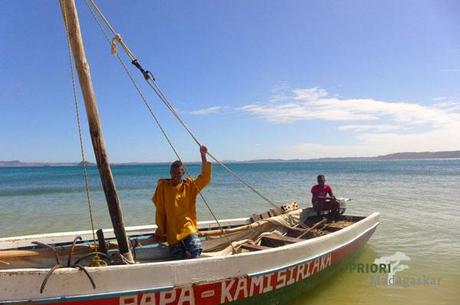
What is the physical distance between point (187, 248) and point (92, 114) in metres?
2.30

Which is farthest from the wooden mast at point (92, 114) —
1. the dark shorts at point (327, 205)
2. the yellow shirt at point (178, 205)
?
the dark shorts at point (327, 205)

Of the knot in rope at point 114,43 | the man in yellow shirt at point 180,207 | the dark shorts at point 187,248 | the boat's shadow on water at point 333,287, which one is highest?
the knot in rope at point 114,43

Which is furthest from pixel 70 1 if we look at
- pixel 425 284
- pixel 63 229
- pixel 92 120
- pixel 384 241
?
pixel 63 229

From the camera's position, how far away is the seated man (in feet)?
31.3

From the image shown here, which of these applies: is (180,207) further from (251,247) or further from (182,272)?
(251,247)

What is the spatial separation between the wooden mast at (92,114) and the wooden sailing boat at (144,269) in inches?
0.5

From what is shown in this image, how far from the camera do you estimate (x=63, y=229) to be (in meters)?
13.7

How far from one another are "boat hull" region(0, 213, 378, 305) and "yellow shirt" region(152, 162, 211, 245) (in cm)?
94

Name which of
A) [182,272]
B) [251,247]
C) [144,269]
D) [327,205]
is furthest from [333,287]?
[144,269]

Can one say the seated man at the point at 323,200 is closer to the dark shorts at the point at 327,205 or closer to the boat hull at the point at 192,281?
the dark shorts at the point at 327,205

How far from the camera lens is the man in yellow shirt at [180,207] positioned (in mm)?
5418

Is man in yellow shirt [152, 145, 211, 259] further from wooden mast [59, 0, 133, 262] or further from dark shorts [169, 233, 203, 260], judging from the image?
wooden mast [59, 0, 133, 262]

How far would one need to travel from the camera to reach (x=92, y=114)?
15.5 feet

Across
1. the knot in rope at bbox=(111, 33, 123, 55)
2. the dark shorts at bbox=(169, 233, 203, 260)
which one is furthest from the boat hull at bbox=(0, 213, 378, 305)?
the knot in rope at bbox=(111, 33, 123, 55)
